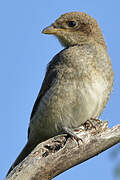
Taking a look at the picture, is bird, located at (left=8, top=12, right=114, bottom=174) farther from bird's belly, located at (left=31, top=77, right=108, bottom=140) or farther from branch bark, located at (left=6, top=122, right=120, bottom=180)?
branch bark, located at (left=6, top=122, right=120, bottom=180)

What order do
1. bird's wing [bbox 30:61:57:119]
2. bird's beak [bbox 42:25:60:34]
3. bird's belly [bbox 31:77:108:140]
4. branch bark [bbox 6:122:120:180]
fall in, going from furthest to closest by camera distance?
bird's beak [bbox 42:25:60:34], bird's wing [bbox 30:61:57:119], bird's belly [bbox 31:77:108:140], branch bark [bbox 6:122:120:180]

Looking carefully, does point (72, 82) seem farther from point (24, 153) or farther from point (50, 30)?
point (24, 153)

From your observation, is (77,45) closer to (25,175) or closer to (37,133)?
(37,133)

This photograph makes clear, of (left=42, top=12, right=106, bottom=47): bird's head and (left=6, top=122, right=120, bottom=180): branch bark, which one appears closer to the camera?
(left=6, top=122, right=120, bottom=180): branch bark

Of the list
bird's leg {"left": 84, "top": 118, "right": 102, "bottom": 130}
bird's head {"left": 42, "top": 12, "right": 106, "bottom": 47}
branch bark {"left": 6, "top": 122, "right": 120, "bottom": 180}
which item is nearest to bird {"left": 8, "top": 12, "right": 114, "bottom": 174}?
bird's head {"left": 42, "top": 12, "right": 106, "bottom": 47}

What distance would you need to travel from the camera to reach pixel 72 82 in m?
6.69

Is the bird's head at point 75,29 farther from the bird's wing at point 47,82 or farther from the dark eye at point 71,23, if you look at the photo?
the bird's wing at point 47,82

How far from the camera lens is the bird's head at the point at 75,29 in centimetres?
745

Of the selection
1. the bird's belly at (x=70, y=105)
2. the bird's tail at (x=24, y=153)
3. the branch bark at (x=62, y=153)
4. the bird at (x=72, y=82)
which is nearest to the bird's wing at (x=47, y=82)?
the bird at (x=72, y=82)

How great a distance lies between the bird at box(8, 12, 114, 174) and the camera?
672 centimetres

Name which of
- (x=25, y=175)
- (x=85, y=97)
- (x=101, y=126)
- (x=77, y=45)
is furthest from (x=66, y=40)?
(x=25, y=175)

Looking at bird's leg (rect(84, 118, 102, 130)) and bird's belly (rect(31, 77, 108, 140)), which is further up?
bird's belly (rect(31, 77, 108, 140))

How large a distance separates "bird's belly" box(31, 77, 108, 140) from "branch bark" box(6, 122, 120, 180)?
692 mm

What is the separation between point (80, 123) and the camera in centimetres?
696
